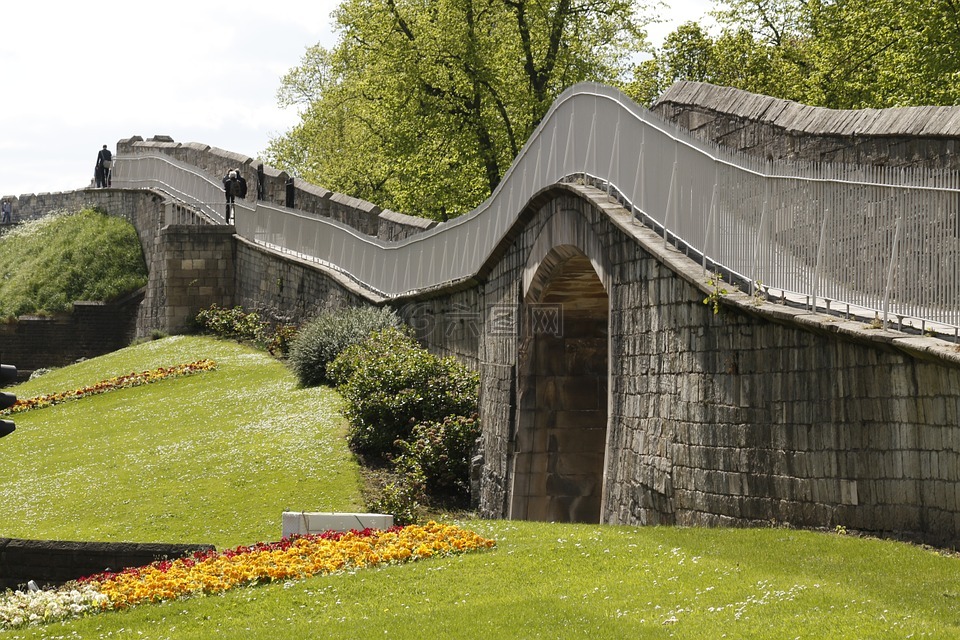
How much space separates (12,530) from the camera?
14.9 meters

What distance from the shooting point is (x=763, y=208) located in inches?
409

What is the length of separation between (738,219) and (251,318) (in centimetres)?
1959

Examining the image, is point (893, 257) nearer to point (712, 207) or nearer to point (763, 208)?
point (763, 208)

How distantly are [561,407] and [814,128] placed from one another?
685 centimetres

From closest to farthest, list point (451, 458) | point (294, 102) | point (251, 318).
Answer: point (451, 458) < point (251, 318) < point (294, 102)

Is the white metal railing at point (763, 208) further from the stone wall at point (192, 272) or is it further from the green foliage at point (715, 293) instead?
the stone wall at point (192, 272)

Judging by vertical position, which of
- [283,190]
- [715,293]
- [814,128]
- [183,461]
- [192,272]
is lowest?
[183,461]

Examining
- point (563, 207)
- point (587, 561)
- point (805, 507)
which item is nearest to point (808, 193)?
point (805, 507)

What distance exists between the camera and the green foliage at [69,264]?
34.4m

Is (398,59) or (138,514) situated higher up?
(398,59)

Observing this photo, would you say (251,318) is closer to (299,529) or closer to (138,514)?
(138,514)

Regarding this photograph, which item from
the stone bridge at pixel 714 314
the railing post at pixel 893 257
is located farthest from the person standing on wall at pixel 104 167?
the railing post at pixel 893 257

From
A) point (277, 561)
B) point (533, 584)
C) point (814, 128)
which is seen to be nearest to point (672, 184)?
point (814, 128)

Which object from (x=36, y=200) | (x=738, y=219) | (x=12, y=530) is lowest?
(x=12, y=530)
